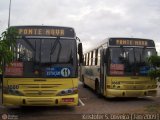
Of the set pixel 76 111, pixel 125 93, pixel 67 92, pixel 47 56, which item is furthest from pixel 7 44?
pixel 125 93

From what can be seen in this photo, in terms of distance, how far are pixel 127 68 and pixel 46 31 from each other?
5.30m

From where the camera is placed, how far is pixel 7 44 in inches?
500

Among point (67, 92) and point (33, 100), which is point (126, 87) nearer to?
point (67, 92)

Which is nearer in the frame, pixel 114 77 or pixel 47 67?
pixel 47 67

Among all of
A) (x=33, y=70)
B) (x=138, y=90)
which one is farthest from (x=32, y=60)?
(x=138, y=90)

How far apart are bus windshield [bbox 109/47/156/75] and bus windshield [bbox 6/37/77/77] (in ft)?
13.9

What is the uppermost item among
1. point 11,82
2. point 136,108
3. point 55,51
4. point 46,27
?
point 46,27

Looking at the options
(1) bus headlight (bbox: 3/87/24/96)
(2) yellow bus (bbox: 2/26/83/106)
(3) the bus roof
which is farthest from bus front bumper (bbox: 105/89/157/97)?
(1) bus headlight (bbox: 3/87/24/96)

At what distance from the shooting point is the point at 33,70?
14055 millimetres

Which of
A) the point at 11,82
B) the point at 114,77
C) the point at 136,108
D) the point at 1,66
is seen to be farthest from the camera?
the point at 114,77

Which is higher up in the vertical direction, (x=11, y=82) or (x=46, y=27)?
(x=46, y=27)

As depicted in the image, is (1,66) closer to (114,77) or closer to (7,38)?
(7,38)

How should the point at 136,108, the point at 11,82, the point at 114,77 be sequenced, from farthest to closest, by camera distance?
1. the point at 114,77
2. the point at 136,108
3. the point at 11,82

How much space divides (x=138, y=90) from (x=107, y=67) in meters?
1.79
